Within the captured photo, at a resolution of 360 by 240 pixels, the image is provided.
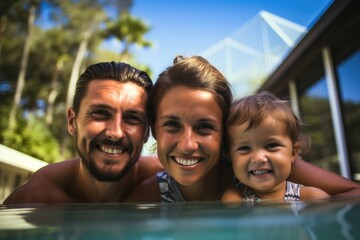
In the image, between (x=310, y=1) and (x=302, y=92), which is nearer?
(x=310, y=1)

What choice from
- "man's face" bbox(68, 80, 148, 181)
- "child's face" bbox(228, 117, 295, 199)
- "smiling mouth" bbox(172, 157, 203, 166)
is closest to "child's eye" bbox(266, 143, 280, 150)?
"child's face" bbox(228, 117, 295, 199)

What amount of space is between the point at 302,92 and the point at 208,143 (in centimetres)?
561

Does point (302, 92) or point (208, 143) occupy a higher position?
point (302, 92)

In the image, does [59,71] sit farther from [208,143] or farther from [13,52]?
[208,143]

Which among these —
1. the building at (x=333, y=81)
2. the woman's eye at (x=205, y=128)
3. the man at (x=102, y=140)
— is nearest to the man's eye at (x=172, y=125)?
the woman's eye at (x=205, y=128)

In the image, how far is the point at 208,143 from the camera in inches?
70.9

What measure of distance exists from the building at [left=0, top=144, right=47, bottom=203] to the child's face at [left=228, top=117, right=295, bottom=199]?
3156 mm

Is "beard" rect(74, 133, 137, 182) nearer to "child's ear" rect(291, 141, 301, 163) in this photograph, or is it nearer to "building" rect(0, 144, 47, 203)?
"child's ear" rect(291, 141, 301, 163)

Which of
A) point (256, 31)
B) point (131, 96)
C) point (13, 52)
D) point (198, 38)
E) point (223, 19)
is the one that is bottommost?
point (131, 96)

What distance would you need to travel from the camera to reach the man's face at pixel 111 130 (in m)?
1.96

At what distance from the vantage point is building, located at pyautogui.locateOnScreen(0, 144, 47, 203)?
4.10m

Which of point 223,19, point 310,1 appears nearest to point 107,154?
point 310,1

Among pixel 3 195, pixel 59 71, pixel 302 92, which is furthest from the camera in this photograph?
pixel 59 71

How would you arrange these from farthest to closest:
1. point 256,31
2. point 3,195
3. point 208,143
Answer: point 256,31 < point 3,195 < point 208,143
